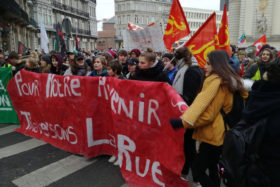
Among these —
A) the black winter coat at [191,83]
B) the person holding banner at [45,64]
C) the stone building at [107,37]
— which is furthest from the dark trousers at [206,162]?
the stone building at [107,37]

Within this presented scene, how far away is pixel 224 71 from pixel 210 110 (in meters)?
0.40

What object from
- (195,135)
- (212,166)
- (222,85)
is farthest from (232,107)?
(212,166)

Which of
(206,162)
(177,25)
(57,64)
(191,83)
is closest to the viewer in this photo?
(206,162)

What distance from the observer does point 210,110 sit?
89.3 inches

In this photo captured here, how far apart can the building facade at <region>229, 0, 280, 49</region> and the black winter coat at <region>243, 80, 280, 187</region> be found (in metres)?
30.8

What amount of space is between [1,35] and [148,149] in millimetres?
19770

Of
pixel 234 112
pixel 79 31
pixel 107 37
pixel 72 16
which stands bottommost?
pixel 234 112

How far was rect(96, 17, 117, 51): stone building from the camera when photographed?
79.1 m

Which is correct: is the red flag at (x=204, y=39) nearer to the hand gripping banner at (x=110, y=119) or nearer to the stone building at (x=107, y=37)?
the hand gripping banner at (x=110, y=119)

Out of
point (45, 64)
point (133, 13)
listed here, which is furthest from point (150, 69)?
point (133, 13)

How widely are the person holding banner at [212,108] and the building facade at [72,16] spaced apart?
29.1 meters

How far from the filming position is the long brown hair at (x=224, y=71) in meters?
2.24

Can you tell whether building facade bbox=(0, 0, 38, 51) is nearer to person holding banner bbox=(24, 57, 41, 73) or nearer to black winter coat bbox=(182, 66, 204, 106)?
person holding banner bbox=(24, 57, 41, 73)

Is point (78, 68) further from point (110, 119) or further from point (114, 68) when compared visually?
point (110, 119)
